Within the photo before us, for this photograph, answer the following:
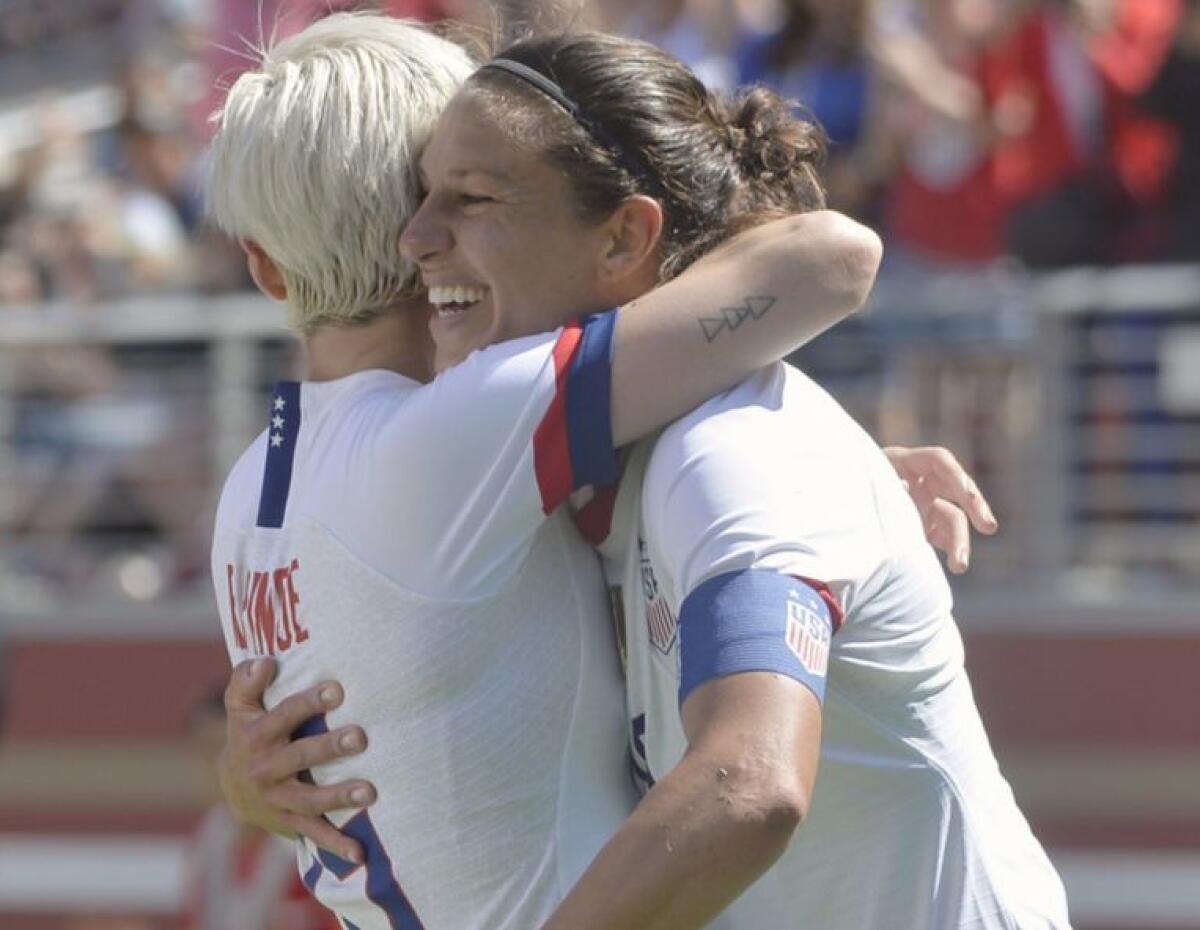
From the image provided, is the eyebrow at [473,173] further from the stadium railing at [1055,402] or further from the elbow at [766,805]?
the stadium railing at [1055,402]

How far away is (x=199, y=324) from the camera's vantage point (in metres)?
→ 8.03

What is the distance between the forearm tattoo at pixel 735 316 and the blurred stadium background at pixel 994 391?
174 inches

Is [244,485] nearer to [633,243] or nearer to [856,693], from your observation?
[633,243]

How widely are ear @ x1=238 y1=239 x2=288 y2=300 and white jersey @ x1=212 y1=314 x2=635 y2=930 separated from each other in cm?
17

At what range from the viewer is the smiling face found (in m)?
2.34

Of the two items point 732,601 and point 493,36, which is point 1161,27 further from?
point 732,601

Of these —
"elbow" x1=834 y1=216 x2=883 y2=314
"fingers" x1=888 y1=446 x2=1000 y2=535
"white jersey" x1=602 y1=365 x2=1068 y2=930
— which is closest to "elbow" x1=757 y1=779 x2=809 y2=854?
"white jersey" x1=602 y1=365 x2=1068 y2=930

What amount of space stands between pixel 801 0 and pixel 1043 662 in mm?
2177

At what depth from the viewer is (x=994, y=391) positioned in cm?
701

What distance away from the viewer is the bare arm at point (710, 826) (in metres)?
1.98

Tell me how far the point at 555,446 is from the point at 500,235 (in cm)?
25

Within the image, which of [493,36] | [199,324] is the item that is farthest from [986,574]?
[493,36]

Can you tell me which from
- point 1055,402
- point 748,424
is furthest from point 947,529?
point 1055,402

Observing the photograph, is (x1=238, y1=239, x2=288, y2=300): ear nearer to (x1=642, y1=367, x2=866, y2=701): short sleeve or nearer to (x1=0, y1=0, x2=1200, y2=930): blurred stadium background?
(x1=642, y1=367, x2=866, y2=701): short sleeve
